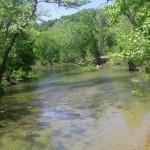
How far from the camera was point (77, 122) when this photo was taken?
17359mm

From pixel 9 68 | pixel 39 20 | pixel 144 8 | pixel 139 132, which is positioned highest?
pixel 39 20

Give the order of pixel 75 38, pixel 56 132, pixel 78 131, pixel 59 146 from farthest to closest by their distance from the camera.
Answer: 1. pixel 75 38
2. pixel 56 132
3. pixel 78 131
4. pixel 59 146

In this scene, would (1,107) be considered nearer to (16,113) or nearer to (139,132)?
(16,113)

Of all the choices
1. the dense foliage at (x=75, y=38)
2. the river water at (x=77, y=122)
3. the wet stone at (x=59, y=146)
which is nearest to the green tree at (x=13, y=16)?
the dense foliage at (x=75, y=38)

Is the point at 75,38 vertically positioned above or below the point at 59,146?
above

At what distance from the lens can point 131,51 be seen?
10.2 metres

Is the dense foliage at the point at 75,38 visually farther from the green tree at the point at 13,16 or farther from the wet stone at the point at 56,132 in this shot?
the wet stone at the point at 56,132

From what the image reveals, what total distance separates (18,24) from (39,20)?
8.85 feet

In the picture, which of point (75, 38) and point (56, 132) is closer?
point (56, 132)

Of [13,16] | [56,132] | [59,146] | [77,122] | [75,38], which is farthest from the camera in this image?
[75,38]

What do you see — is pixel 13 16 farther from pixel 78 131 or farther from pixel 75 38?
pixel 75 38

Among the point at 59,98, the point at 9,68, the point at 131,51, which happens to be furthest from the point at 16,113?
the point at 9,68

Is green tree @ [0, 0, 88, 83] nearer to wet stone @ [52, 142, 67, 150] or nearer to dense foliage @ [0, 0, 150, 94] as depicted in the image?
dense foliage @ [0, 0, 150, 94]

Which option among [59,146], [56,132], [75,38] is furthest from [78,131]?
[75,38]
